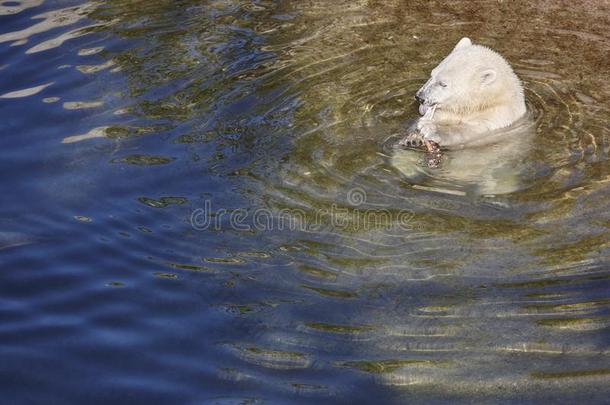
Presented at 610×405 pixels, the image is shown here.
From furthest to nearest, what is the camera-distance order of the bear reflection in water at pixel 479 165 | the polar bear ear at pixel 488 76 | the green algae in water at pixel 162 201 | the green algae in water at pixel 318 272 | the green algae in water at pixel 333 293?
the polar bear ear at pixel 488 76 → the bear reflection in water at pixel 479 165 → the green algae in water at pixel 162 201 → the green algae in water at pixel 318 272 → the green algae in water at pixel 333 293

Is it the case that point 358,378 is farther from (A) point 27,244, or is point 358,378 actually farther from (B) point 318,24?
(B) point 318,24

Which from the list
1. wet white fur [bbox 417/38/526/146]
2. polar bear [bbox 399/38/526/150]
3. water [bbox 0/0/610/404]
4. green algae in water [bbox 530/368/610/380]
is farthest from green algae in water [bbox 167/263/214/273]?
wet white fur [bbox 417/38/526/146]

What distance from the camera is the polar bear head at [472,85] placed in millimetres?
7539

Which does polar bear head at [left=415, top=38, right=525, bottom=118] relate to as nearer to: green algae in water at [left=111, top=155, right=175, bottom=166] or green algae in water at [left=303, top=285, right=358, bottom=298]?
green algae in water at [left=111, top=155, right=175, bottom=166]

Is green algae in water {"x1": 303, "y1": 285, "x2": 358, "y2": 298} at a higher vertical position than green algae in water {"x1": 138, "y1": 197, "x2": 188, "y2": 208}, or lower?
lower

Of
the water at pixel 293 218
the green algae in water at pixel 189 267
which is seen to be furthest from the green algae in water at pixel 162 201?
the green algae in water at pixel 189 267

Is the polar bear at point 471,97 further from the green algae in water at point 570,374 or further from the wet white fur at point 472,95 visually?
the green algae in water at point 570,374

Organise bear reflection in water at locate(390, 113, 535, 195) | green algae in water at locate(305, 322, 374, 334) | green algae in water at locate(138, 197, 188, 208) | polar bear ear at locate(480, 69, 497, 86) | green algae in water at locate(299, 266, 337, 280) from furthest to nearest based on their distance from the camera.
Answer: polar bear ear at locate(480, 69, 497, 86), bear reflection in water at locate(390, 113, 535, 195), green algae in water at locate(138, 197, 188, 208), green algae in water at locate(299, 266, 337, 280), green algae in water at locate(305, 322, 374, 334)

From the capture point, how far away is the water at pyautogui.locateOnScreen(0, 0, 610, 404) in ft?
15.5

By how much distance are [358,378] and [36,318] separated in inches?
74.6

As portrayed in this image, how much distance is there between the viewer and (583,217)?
6.06m

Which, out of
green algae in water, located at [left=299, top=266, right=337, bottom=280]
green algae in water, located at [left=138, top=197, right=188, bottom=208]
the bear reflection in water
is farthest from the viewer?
the bear reflection in water

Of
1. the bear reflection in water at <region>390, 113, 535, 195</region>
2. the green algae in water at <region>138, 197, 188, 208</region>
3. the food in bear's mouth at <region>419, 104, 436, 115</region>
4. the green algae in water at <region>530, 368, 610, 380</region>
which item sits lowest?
the bear reflection in water at <region>390, 113, 535, 195</region>

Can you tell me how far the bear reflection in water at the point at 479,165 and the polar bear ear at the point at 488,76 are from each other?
16.3 inches
